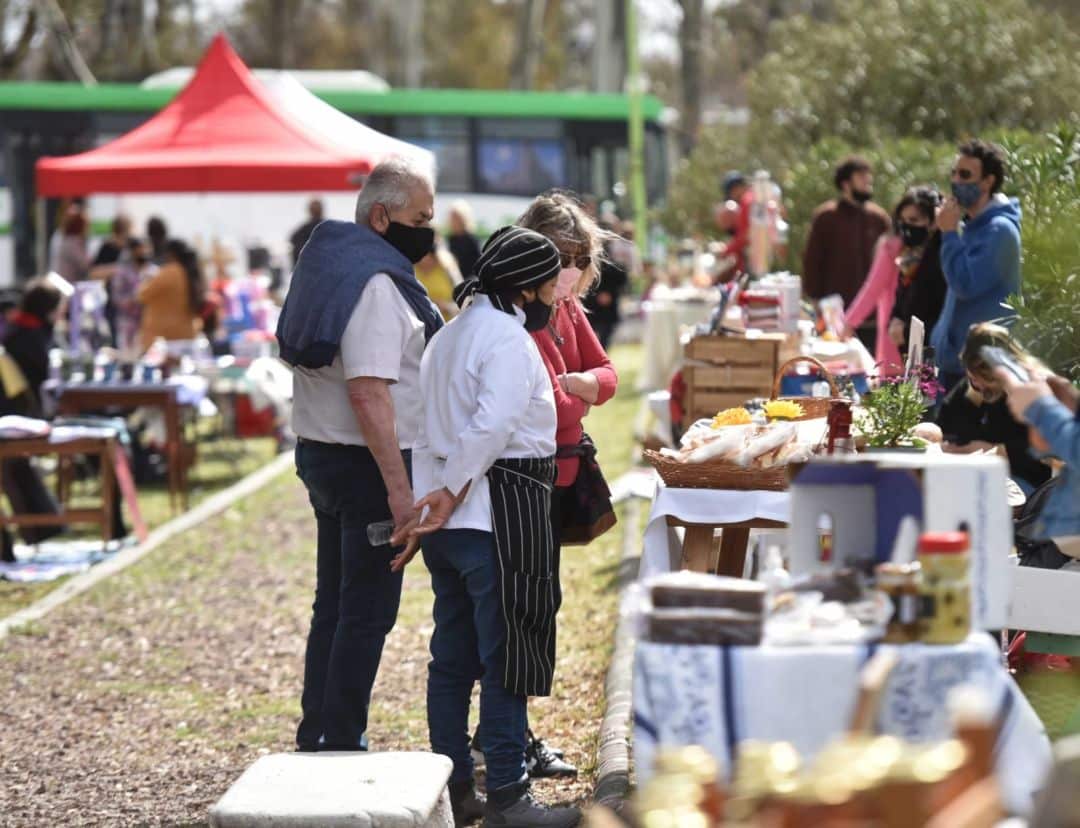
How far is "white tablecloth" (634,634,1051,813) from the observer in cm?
364

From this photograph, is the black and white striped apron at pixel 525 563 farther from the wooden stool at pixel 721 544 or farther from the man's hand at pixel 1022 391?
the man's hand at pixel 1022 391

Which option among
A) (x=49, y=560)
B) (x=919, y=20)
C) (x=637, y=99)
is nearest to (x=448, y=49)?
(x=637, y=99)

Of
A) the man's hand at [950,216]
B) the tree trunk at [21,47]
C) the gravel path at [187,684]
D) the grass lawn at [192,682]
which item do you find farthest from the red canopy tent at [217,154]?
the tree trunk at [21,47]

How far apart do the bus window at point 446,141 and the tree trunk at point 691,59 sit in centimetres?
1085

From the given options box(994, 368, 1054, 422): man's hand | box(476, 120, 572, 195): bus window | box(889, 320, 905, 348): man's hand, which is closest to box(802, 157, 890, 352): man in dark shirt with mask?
box(889, 320, 905, 348): man's hand

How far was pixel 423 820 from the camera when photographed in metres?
4.49

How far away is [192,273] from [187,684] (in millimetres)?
7041

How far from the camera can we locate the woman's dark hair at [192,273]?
14.3m

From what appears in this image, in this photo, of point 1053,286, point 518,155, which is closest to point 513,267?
point 1053,286

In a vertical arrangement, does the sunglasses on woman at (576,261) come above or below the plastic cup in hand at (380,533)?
above

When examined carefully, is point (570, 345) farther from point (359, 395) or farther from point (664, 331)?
point (664, 331)

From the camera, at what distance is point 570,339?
5824 millimetres

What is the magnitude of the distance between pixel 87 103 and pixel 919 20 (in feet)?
42.4

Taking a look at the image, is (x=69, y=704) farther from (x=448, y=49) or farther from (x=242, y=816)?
A: (x=448, y=49)
